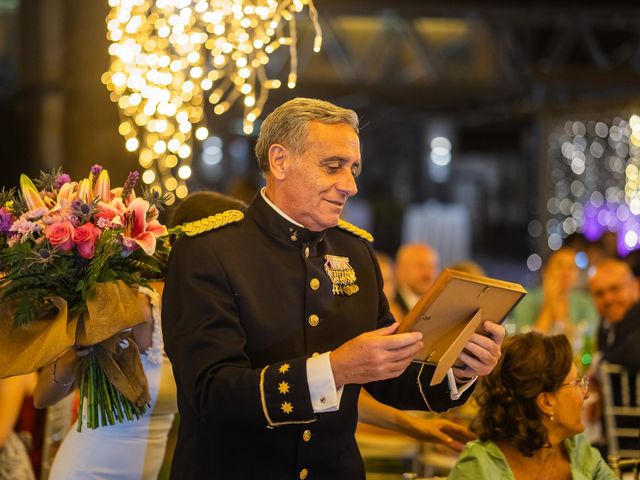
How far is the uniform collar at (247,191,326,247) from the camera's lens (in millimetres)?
2604

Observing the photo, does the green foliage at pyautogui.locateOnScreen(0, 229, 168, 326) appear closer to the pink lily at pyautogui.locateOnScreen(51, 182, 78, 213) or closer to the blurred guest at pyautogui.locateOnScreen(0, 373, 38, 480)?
the pink lily at pyautogui.locateOnScreen(51, 182, 78, 213)

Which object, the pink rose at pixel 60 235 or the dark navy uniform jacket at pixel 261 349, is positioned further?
the pink rose at pixel 60 235

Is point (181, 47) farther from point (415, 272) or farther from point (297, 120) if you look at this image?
point (415, 272)

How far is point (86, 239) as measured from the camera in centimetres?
273

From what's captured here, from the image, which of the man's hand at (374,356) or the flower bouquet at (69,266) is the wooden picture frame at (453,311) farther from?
the flower bouquet at (69,266)

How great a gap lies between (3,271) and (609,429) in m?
2.98

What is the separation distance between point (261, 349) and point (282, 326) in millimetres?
69

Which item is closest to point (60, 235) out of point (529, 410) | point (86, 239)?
point (86, 239)

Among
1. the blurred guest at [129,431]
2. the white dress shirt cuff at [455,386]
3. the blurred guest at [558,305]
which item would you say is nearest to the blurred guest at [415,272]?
the blurred guest at [558,305]

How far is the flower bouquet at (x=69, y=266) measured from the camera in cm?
272

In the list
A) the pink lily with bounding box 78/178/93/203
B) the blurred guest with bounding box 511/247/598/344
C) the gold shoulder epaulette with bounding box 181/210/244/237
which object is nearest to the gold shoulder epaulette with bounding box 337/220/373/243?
the gold shoulder epaulette with bounding box 181/210/244/237

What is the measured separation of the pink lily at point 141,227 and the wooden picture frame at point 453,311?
0.73m

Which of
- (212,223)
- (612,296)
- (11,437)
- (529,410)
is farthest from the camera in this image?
(612,296)

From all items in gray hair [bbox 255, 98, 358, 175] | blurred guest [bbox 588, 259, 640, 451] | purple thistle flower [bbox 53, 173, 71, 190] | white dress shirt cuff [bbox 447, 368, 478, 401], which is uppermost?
gray hair [bbox 255, 98, 358, 175]
